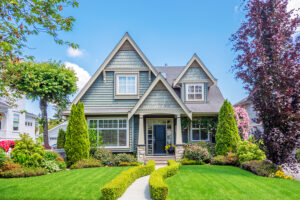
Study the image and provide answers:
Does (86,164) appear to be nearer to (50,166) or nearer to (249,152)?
(50,166)

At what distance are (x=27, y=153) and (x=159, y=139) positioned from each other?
8.92 metres

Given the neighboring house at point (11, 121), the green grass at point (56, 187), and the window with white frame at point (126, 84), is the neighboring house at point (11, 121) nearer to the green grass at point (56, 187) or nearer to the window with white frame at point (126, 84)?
the window with white frame at point (126, 84)

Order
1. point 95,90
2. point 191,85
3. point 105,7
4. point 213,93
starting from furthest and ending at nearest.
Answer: point 213,93 < point 191,85 < point 95,90 < point 105,7

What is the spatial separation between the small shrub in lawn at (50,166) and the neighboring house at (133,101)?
4.58m

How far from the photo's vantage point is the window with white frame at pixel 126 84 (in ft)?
56.8

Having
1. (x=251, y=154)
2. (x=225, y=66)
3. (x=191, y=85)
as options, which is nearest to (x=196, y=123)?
(x=191, y=85)

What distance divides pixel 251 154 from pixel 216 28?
7183 mm

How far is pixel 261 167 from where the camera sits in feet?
35.4

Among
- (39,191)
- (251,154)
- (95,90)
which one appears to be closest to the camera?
(39,191)

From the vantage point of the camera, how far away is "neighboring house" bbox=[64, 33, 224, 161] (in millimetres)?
16562

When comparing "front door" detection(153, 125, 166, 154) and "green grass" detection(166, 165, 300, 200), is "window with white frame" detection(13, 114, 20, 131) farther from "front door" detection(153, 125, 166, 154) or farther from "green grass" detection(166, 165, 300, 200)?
"green grass" detection(166, 165, 300, 200)

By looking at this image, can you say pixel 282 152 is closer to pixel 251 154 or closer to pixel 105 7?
pixel 251 154

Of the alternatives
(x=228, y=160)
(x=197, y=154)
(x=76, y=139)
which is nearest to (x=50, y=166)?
(x=76, y=139)

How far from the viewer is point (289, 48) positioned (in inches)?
423
